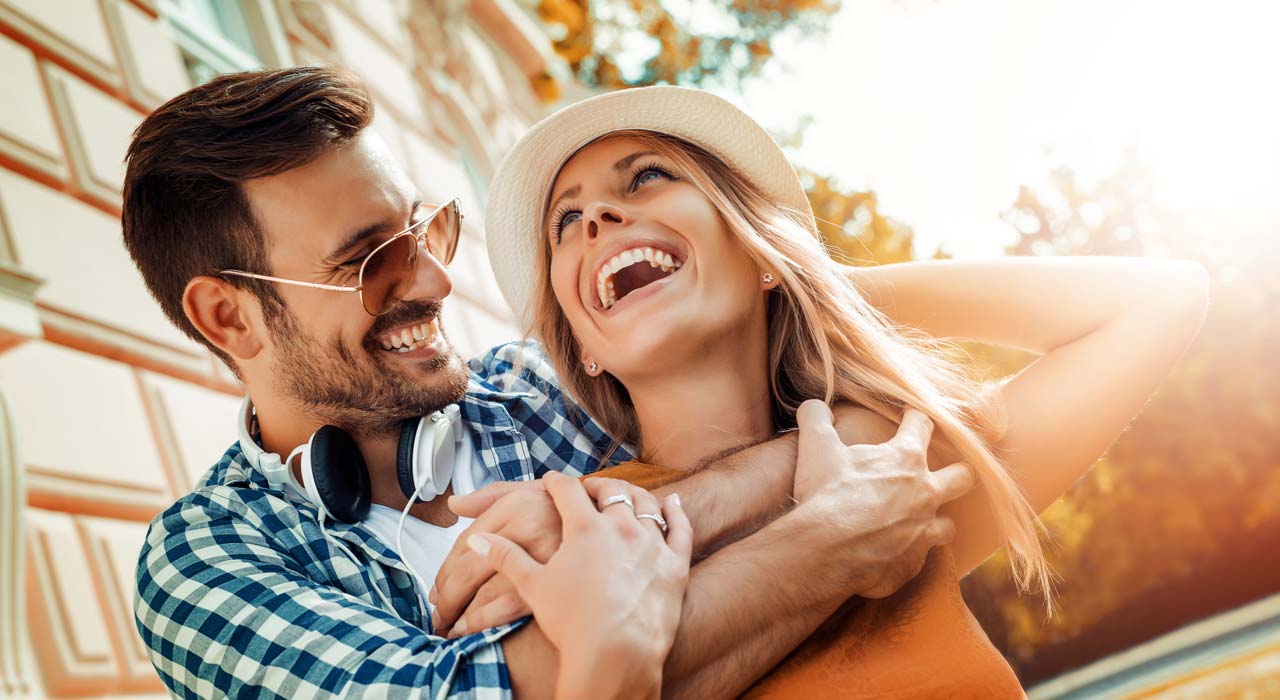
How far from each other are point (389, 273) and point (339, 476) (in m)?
0.60

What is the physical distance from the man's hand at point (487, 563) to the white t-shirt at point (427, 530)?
0.42m

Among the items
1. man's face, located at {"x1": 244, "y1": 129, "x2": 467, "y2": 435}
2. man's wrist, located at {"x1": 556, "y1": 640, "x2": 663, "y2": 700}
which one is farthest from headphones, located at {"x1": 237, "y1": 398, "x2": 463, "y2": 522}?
man's wrist, located at {"x1": 556, "y1": 640, "x2": 663, "y2": 700}

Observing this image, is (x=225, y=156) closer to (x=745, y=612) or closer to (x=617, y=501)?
(x=617, y=501)

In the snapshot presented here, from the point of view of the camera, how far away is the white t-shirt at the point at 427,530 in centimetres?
231

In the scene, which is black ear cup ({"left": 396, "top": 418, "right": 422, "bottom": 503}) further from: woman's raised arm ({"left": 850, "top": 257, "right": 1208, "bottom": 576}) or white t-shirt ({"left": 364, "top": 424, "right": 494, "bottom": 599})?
woman's raised arm ({"left": 850, "top": 257, "right": 1208, "bottom": 576})

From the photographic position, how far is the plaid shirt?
1.61 metres

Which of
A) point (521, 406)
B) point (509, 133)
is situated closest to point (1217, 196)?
point (509, 133)

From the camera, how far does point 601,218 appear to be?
7.23 feet

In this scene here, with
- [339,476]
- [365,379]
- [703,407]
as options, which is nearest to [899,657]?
[703,407]

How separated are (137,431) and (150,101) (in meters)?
1.41

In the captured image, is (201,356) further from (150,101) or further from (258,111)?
(258,111)

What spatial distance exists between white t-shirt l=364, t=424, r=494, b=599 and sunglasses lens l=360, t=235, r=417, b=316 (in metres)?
0.44

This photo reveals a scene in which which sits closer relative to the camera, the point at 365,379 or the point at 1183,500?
the point at 365,379

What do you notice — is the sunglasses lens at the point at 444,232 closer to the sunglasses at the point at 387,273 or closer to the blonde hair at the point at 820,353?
the sunglasses at the point at 387,273
